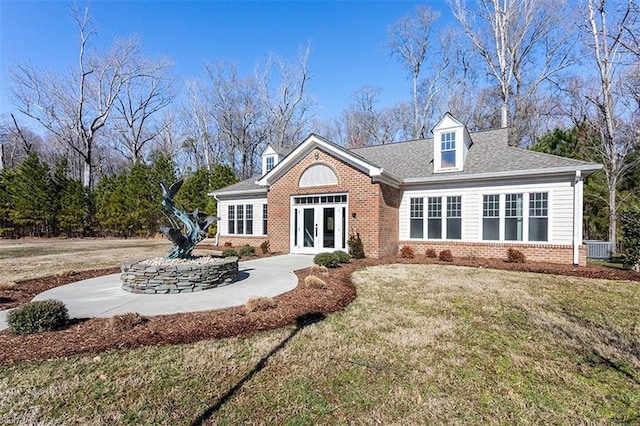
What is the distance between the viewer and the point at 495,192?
468 inches

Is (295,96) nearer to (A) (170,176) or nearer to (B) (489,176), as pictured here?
(A) (170,176)

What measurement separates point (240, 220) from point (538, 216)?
47.4 ft

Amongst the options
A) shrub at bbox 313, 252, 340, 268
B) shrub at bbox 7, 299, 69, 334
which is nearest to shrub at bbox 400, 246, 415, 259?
shrub at bbox 313, 252, 340, 268

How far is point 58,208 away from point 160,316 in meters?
26.8

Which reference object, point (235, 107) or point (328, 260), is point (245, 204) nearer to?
point (328, 260)

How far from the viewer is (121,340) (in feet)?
13.7

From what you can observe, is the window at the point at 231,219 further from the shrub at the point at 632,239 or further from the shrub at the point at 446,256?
the shrub at the point at 632,239

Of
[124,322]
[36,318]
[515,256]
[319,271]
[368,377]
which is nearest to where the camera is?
[368,377]

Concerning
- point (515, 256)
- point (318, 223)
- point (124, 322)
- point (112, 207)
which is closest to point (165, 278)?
point (124, 322)

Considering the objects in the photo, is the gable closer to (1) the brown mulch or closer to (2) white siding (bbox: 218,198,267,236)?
(2) white siding (bbox: 218,198,267,236)

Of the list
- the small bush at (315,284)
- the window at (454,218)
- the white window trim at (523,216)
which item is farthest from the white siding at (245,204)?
the white window trim at (523,216)

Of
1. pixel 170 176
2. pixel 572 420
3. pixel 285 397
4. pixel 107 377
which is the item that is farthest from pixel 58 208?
pixel 572 420

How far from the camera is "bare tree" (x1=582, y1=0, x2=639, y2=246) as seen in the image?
16250 millimetres

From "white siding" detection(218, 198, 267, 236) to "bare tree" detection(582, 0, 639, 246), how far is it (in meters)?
18.4
